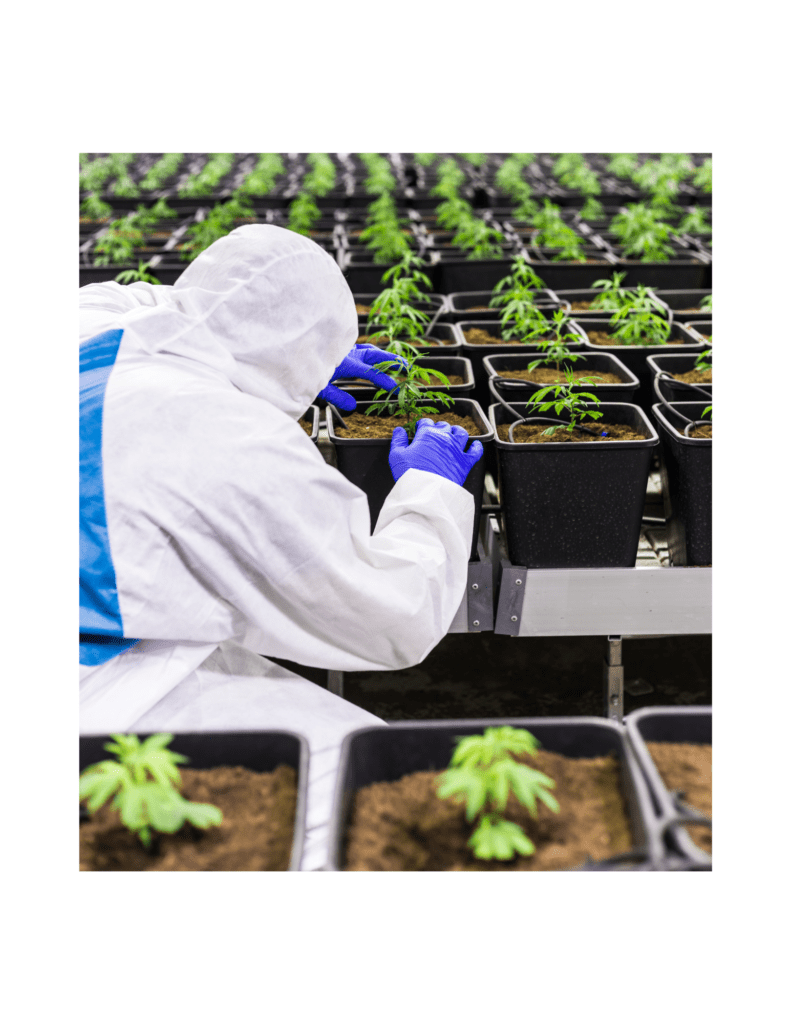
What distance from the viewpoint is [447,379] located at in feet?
6.36

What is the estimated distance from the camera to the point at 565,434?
1.64 meters

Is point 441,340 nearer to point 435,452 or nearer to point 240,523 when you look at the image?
point 435,452

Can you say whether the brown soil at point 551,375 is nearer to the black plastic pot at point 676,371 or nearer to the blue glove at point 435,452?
the black plastic pot at point 676,371

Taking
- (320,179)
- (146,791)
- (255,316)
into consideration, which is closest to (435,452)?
(255,316)

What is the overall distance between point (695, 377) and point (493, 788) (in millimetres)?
1463

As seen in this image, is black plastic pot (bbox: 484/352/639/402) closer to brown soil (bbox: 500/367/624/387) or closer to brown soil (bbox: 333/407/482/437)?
brown soil (bbox: 500/367/624/387)

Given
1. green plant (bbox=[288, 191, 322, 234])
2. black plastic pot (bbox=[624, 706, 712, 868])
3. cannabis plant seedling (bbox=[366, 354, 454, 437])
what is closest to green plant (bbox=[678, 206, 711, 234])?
green plant (bbox=[288, 191, 322, 234])

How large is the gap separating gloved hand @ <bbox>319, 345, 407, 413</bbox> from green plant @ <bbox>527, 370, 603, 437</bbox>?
1.00ft

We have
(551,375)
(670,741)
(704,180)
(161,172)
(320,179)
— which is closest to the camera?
(670,741)

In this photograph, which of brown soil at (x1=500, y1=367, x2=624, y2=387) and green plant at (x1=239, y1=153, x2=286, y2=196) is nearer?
brown soil at (x1=500, y1=367, x2=624, y2=387)

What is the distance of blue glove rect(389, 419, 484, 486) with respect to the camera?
59.7 inches

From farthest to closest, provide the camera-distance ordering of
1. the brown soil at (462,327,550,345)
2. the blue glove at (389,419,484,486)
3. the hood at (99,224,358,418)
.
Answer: the brown soil at (462,327,550,345) < the blue glove at (389,419,484,486) < the hood at (99,224,358,418)

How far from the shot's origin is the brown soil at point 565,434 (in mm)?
1605

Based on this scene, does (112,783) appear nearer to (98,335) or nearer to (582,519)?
(98,335)
